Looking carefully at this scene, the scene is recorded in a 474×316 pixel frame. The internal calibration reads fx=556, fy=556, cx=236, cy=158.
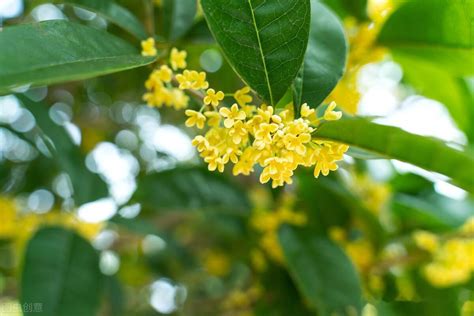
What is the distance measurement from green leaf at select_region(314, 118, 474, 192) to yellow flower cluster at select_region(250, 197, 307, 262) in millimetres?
690

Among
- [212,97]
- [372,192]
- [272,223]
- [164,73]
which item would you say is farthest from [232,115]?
[372,192]

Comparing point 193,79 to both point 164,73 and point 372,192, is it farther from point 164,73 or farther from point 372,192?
point 372,192

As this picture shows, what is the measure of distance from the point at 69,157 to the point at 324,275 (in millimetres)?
764

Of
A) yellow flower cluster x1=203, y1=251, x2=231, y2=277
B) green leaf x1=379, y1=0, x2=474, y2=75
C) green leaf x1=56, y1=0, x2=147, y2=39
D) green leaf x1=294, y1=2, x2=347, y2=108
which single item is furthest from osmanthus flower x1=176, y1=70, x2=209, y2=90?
yellow flower cluster x1=203, y1=251, x2=231, y2=277

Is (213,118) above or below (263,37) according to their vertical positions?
below

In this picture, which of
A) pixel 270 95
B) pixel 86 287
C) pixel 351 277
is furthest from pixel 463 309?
pixel 270 95

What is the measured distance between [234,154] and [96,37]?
0.26m

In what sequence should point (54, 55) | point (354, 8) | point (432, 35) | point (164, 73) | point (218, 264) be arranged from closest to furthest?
point (54, 55) < point (164, 73) < point (432, 35) < point (354, 8) < point (218, 264)

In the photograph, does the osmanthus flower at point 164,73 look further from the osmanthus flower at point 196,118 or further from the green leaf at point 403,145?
the green leaf at point 403,145

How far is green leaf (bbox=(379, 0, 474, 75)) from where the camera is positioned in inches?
42.5

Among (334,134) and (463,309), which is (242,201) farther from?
(334,134)

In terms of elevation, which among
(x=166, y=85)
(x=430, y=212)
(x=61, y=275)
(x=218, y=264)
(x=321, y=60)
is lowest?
(x=218, y=264)

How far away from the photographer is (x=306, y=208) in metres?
1.56

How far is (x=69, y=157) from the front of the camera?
155 centimetres
